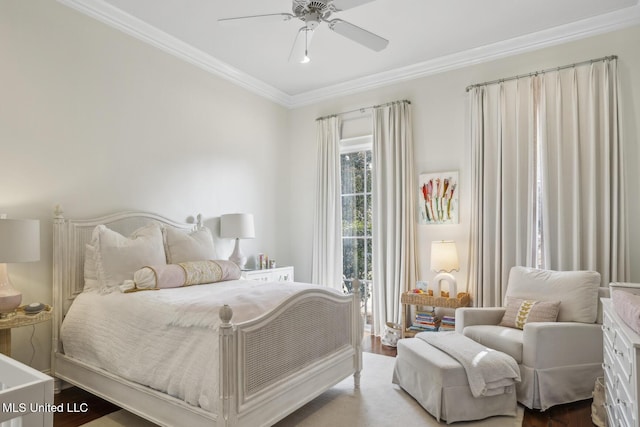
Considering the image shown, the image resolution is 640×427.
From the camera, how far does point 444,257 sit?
389cm

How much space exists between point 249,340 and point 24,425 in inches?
41.0

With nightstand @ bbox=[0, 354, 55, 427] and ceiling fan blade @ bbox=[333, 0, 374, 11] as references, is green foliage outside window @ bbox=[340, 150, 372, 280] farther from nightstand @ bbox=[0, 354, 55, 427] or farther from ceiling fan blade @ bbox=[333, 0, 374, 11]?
nightstand @ bbox=[0, 354, 55, 427]

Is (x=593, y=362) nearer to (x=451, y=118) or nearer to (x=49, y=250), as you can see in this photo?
(x=451, y=118)

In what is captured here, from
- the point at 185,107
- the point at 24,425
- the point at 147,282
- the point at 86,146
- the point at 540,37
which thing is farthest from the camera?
the point at 185,107

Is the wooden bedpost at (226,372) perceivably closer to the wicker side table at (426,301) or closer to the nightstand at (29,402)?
the nightstand at (29,402)

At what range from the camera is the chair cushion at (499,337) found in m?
2.74

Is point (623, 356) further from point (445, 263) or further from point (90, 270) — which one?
point (90, 270)

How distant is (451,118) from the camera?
13.8ft

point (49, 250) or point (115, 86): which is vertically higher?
point (115, 86)

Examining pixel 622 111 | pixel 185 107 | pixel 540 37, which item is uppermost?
pixel 540 37

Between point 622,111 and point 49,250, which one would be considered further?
point 622,111

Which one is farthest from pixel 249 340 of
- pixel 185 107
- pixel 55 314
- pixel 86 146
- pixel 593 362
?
pixel 185 107

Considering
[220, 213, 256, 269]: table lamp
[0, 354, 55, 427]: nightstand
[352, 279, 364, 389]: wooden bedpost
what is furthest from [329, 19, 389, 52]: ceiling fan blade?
[0, 354, 55, 427]: nightstand

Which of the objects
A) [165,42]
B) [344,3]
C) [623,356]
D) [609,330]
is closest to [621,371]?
[623,356]
